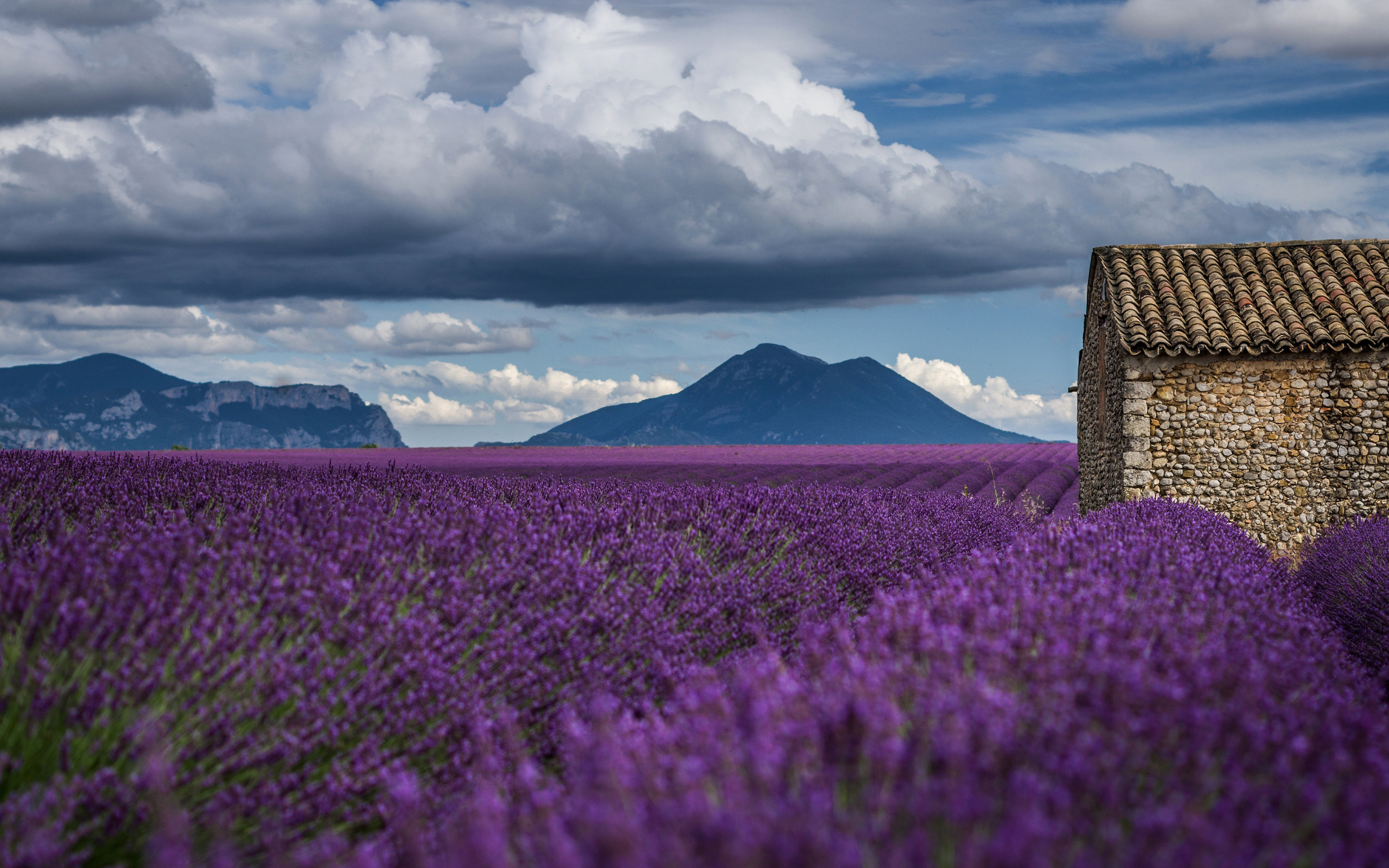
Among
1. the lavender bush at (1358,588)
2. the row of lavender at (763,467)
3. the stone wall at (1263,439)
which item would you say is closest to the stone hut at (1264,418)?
the stone wall at (1263,439)

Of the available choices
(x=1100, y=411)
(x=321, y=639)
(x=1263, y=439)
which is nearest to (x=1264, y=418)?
(x=1263, y=439)

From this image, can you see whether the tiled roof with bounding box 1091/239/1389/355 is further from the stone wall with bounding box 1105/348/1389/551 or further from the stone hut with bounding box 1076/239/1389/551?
the stone wall with bounding box 1105/348/1389/551

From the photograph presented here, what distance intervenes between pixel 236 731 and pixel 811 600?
262cm

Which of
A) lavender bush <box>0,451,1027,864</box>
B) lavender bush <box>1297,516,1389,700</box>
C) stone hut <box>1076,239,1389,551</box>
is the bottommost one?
lavender bush <box>1297,516,1389,700</box>

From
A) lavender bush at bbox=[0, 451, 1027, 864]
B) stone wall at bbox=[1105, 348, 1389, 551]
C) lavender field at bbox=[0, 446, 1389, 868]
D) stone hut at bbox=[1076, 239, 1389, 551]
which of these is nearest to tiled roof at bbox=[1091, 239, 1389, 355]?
stone hut at bbox=[1076, 239, 1389, 551]

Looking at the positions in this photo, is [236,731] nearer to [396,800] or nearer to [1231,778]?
[396,800]

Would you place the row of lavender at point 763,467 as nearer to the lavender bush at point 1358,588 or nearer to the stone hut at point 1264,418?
the stone hut at point 1264,418

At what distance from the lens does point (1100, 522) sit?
19.2ft

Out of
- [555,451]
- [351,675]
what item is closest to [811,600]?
[351,675]

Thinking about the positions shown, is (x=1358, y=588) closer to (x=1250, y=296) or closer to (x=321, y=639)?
(x=1250, y=296)

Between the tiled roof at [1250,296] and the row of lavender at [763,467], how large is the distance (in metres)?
2.35

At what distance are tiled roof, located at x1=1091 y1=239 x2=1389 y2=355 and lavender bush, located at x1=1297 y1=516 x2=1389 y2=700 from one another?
242 cm

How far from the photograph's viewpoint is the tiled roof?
379 inches

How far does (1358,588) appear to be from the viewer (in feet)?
19.6
